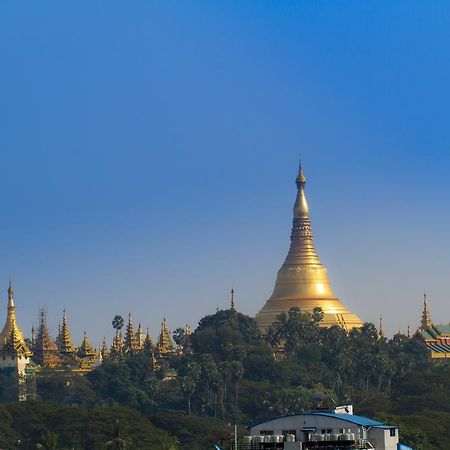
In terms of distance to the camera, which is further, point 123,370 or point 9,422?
point 123,370

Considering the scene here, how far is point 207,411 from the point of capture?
187 m

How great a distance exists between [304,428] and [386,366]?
10259 cm

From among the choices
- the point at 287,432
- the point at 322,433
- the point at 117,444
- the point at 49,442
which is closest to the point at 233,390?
the point at 49,442

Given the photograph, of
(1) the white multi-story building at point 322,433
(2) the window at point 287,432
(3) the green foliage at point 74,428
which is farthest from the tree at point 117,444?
(2) the window at point 287,432

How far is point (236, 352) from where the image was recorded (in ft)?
654

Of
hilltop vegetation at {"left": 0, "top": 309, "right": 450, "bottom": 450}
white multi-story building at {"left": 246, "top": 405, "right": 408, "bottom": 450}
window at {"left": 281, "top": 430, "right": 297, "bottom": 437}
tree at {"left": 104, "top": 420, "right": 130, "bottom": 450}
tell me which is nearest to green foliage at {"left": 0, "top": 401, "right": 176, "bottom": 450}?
hilltop vegetation at {"left": 0, "top": 309, "right": 450, "bottom": 450}

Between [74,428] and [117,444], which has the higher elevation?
[74,428]

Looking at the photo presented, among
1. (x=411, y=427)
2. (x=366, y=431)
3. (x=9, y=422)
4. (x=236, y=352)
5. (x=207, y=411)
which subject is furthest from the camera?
(x=236, y=352)

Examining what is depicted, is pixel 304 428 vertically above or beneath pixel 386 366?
beneath

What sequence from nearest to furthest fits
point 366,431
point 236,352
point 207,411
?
point 366,431 → point 207,411 → point 236,352

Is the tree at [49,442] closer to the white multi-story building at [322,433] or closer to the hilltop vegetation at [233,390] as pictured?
the hilltop vegetation at [233,390]

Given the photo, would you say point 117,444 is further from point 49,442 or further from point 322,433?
point 322,433

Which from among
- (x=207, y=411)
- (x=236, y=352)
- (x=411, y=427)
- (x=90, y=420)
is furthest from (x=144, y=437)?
(x=236, y=352)

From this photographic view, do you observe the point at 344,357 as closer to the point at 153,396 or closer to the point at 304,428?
the point at 153,396
